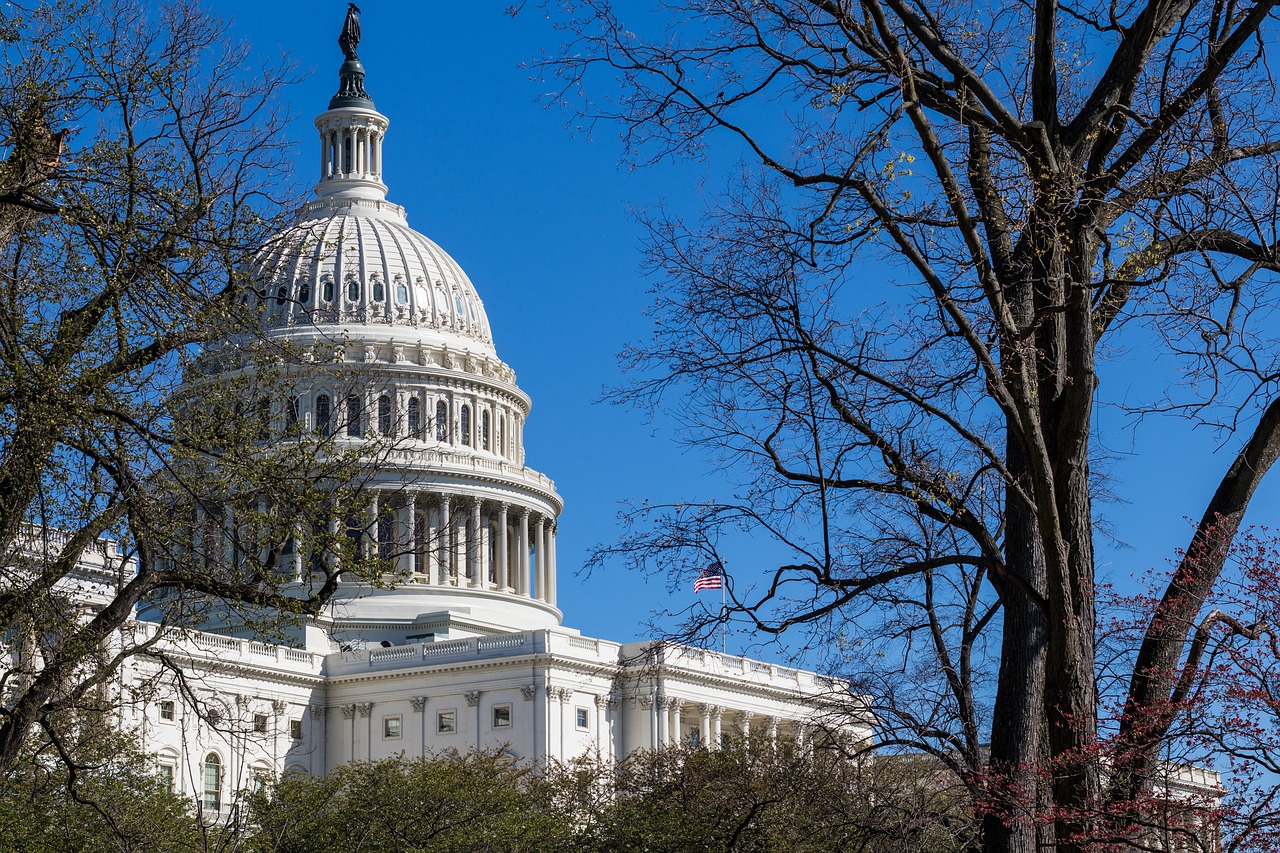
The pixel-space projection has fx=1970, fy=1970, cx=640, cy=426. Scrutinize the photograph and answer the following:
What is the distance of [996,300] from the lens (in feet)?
51.3

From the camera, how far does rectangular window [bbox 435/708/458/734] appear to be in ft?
367

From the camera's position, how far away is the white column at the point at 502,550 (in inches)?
5187

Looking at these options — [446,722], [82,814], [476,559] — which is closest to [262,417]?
[82,814]

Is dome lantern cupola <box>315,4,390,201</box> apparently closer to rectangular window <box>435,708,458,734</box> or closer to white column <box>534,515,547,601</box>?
white column <box>534,515,547,601</box>

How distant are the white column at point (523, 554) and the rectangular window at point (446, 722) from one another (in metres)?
21.6

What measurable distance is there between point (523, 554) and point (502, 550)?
3.16m

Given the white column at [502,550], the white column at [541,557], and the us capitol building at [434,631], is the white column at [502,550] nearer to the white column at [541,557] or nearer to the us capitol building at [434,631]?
the us capitol building at [434,631]

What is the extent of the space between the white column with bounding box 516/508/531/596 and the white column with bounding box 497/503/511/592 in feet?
3.81

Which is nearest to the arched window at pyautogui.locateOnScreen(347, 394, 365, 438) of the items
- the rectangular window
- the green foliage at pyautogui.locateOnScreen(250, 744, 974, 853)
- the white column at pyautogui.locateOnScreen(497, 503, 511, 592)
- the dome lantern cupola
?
the green foliage at pyautogui.locateOnScreen(250, 744, 974, 853)

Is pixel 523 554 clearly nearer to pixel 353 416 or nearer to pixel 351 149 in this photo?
pixel 351 149

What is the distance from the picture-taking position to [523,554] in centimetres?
13475

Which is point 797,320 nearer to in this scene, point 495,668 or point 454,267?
point 495,668

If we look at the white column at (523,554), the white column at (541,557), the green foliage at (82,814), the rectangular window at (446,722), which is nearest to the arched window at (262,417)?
the green foliage at (82,814)

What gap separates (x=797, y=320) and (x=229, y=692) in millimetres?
92348
